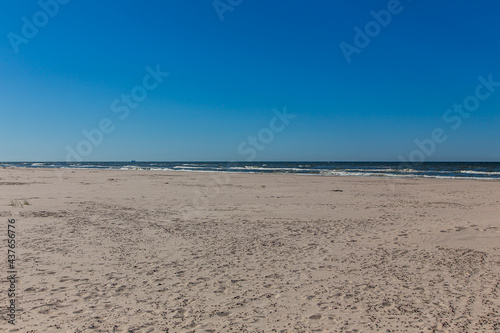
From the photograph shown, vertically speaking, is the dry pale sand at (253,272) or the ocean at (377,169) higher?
the ocean at (377,169)

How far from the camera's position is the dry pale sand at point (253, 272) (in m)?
4.99

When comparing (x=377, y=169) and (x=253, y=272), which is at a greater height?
(x=377, y=169)

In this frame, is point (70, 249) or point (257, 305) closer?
point (257, 305)

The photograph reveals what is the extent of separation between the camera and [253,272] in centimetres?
696

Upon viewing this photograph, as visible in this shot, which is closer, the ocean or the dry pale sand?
the dry pale sand

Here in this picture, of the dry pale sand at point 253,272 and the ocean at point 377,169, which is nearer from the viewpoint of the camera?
the dry pale sand at point 253,272

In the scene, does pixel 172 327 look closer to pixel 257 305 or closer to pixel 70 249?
pixel 257 305

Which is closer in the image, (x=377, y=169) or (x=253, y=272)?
(x=253, y=272)

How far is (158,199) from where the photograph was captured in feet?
59.3

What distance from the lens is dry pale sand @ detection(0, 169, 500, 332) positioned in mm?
4992

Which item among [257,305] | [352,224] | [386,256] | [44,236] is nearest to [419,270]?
[386,256]

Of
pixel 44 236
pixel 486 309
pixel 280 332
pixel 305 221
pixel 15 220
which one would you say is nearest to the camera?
pixel 280 332

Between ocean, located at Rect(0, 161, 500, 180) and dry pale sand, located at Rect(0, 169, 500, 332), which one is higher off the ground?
ocean, located at Rect(0, 161, 500, 180)

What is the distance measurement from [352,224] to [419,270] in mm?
4753
